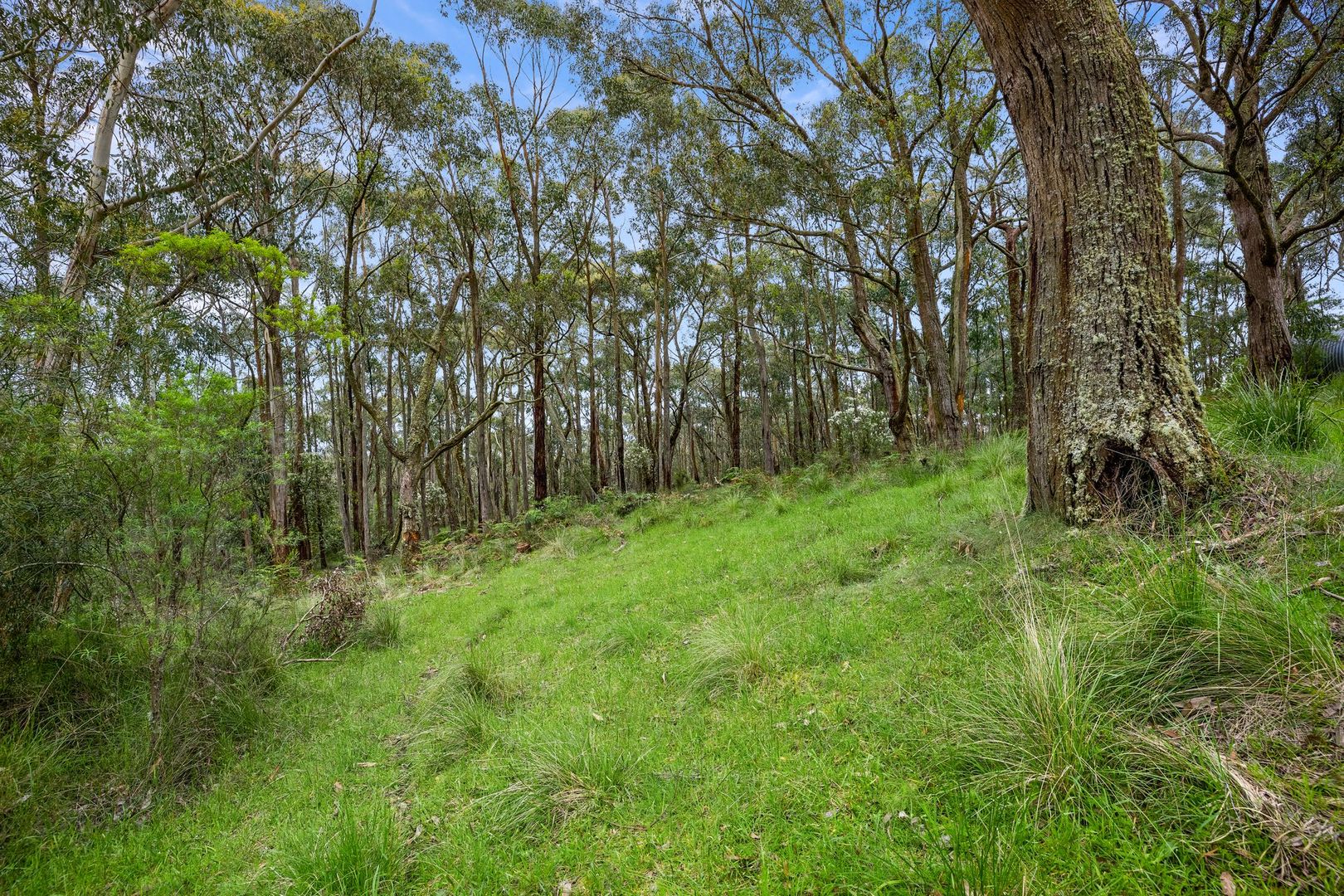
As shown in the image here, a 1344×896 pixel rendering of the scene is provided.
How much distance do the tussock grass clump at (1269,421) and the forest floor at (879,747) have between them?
24 cm

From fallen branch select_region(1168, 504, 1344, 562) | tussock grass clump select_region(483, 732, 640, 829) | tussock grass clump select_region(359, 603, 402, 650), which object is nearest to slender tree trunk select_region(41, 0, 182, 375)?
tussock grass clump select_region(359, 603, 402, 650)

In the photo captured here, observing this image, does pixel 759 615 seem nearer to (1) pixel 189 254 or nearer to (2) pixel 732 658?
(2) pixel 732 658

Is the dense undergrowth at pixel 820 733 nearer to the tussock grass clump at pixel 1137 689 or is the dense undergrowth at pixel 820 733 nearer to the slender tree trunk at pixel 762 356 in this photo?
the tussock grass clump at pixel 1137 689

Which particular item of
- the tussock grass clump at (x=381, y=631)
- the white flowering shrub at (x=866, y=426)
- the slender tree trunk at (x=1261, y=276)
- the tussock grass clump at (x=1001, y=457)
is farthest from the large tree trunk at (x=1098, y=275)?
the white flowering shrub at (x=866, y=426)

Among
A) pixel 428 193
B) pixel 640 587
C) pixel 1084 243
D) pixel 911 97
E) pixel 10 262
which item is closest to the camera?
pixel 1084 243

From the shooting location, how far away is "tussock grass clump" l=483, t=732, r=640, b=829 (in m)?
2.38

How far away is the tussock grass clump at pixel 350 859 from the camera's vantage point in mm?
2133

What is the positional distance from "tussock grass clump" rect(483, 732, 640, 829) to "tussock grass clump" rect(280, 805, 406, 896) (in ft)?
1.35

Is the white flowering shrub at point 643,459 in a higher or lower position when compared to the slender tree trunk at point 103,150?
lower

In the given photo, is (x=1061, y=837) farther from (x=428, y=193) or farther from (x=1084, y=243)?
(x=428, y=193)

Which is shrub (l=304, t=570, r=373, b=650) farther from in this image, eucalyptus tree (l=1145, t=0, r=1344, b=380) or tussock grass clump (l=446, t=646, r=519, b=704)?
eucalyptus tree (l=1145, t=0, r=1344, b=380)

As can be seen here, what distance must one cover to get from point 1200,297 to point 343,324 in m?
34.3

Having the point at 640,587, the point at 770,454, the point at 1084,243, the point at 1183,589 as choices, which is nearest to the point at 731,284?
the point at 770,454

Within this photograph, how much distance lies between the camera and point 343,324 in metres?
11.2
